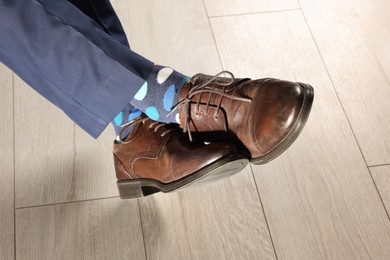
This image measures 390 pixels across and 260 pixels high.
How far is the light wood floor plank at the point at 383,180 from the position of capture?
42.6 inches

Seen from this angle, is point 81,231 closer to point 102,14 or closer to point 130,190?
point 130,190

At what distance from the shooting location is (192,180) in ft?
2.78

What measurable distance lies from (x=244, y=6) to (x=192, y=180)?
71 centimetres

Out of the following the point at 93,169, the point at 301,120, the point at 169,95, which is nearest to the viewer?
the point at 301,120

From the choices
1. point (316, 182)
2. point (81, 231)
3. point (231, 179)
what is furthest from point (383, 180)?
point (81, 231)

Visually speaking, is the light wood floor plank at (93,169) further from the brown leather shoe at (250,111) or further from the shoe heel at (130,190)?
the brown leather shoe at (250,111)

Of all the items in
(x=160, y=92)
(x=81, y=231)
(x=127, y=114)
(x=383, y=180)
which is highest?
(x=160, y=92)

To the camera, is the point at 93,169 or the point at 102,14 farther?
the point at 93,169

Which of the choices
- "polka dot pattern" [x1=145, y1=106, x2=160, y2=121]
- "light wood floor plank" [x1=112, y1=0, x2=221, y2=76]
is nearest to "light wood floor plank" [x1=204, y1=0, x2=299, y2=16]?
"light wood floor plank" [x1=112, y1=0, x2=221, y2=76]

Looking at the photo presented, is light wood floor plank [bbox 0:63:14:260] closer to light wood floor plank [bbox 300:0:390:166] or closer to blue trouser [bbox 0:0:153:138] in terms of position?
blue trouser [bbox 0:0:153:138]

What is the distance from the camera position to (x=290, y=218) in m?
1.04

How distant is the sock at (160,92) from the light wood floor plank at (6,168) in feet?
1.17

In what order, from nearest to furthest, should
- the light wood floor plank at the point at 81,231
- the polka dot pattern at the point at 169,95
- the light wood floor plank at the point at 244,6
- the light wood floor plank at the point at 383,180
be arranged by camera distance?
the polka dot pattern at the point at 169,95, the light wood floor plank at the point at 81,231, the light wood floor plank at the point at 383,180, the light wood floor plank at the point at 244,6

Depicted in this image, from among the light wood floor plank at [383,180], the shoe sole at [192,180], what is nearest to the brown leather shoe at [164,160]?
the shoe sole at [192,180]
